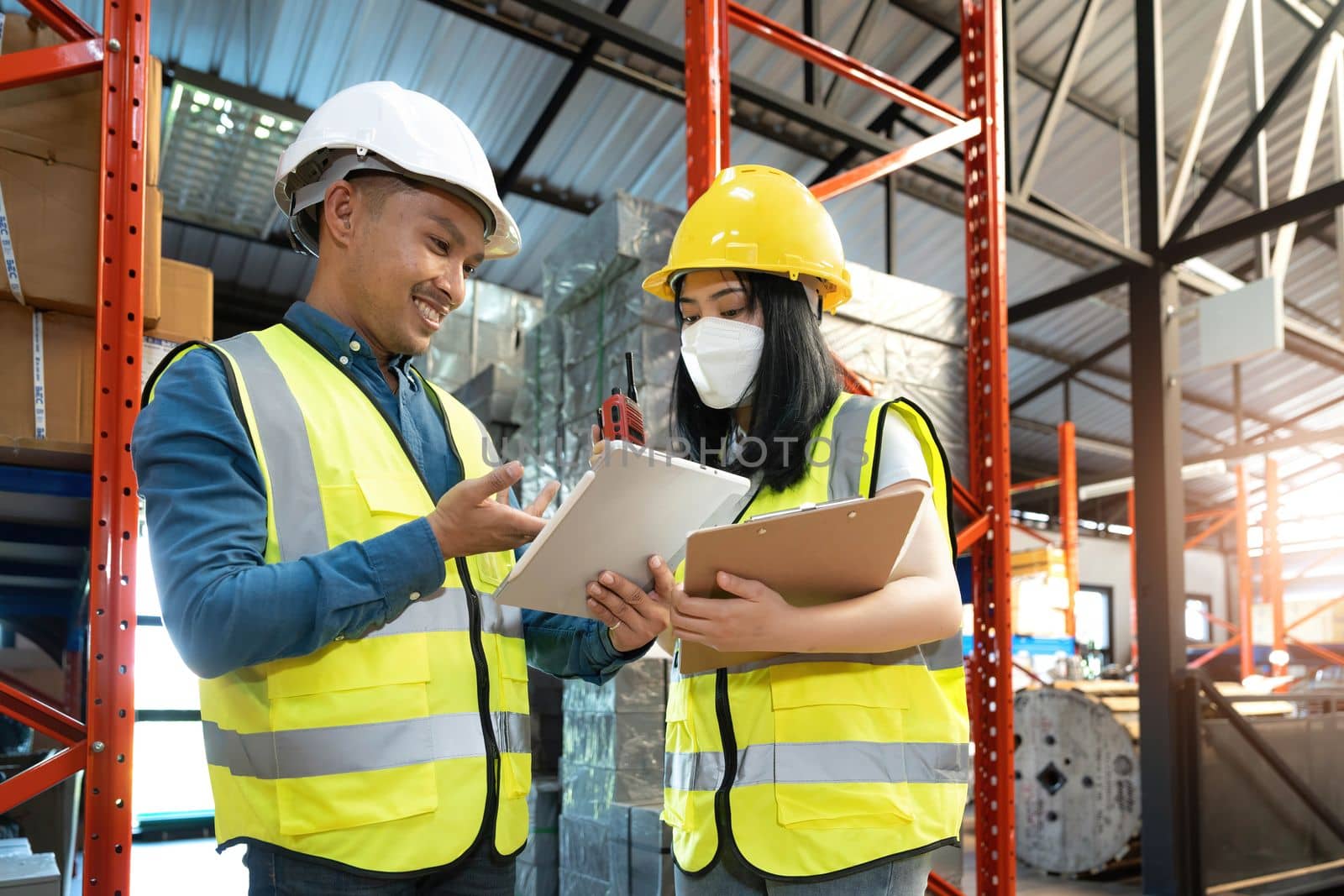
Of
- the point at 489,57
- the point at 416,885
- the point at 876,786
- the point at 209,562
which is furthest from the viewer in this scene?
the point at 489,57

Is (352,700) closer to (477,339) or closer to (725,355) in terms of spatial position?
(725,355)

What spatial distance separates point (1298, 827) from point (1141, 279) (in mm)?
3841

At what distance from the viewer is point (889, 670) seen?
1824 millimetres

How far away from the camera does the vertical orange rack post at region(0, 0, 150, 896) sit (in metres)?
2.06

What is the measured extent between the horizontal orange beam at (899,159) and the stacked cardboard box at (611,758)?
2077 mm

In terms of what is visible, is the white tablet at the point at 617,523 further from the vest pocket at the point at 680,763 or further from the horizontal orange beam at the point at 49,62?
the horizontal orange beam at the point at 49,62

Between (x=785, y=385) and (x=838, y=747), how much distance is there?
715mm

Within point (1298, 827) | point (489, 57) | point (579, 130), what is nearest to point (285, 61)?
point (489, 57)

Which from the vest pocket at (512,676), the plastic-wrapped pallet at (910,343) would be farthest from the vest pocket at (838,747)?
the plastic-wrapped pallet at (910,343)

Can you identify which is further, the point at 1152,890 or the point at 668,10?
the point at 668,10

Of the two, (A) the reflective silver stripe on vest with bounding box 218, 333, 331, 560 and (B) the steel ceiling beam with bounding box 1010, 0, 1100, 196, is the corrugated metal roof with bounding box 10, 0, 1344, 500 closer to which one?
(B) the steel ceiling beam with bounding box 1010, 0, 1100, 196

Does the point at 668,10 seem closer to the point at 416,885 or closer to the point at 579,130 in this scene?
the point at 579,130

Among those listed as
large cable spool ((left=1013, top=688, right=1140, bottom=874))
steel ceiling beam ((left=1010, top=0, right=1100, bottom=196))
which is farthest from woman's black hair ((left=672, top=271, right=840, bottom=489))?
large cable spool ((left=1013, top=688, right=1140, bottom=874))

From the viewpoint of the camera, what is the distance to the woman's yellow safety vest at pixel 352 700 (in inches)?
51.8
